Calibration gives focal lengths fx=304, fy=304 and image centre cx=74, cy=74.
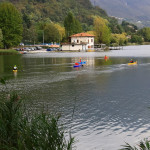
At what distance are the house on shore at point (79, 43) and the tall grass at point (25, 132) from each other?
386ft

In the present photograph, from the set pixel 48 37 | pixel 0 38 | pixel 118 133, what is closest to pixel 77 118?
pixel 118 133

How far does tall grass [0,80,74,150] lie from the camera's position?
9.28m

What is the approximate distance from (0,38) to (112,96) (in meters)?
73.1

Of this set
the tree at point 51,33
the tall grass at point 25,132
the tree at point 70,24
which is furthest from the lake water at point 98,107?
the tree at point 70,24

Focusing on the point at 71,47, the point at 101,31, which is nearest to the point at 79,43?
the point at 71,47

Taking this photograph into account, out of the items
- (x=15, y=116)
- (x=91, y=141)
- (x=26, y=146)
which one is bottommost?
(x=91, y=141)

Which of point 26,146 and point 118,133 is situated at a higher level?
point 26,146

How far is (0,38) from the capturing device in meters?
92.2

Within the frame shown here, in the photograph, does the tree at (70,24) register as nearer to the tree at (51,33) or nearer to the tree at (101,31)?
the tree at (51,33)

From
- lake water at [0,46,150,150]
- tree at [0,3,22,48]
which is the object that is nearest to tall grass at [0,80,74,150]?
lake water at [0,46,150,150]

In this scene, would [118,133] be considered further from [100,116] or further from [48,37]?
[48,37]

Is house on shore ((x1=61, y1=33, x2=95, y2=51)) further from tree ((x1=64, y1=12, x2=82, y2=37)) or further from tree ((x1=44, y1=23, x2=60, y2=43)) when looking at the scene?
tree ((x1=64, y1=12, x2=82, y2=37))

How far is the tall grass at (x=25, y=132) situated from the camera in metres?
9.28

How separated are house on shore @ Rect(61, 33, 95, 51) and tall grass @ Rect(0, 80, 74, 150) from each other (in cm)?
11778
